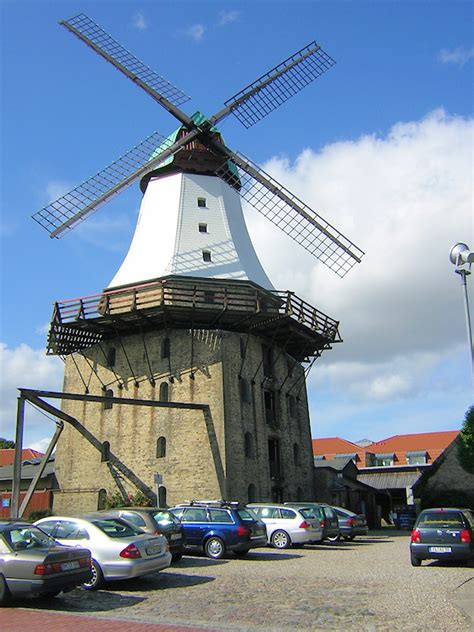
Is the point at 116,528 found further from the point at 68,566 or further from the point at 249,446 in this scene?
the point at 249,446

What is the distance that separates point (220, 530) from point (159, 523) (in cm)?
214

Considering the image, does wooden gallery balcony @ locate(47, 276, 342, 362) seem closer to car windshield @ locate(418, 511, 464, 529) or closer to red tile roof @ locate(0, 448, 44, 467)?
car windshield @ locate(418, 511, 464, 529)

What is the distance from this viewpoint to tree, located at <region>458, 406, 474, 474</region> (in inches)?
1335

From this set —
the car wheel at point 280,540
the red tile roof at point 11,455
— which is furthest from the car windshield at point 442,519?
the red tile roof at point 11,455

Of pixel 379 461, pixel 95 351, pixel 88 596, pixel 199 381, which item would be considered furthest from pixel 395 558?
pixel 379 461

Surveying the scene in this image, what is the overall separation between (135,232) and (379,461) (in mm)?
32021

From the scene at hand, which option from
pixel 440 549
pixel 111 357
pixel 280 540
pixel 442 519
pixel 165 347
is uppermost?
pixel 165 347

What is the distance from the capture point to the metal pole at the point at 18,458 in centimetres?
2217

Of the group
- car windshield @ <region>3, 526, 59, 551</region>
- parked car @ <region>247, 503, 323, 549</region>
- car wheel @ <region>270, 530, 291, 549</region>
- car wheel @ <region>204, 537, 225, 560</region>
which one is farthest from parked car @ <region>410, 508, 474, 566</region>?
car windshield @ <region>3, 526, 59, 551</region>

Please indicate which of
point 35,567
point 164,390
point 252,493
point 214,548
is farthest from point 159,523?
point 164,390

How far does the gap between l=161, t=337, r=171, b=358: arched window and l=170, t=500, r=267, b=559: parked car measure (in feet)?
42.7

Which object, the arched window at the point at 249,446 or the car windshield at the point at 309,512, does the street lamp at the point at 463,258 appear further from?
the arched window at the point at 249,446

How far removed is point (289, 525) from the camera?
774 inches

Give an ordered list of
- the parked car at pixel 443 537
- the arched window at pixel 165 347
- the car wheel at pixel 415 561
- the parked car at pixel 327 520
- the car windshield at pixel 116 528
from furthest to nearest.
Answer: the arched window at pixel 165 347 < the parked car at pixel 327 520 < the car wheel at pixel 415 561 < the parked car at pixel 443 537 < the car windshield at pixel 116 528
